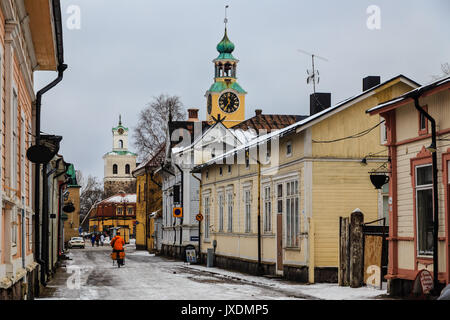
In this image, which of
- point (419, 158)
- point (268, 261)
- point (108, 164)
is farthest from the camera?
point (108, 164)

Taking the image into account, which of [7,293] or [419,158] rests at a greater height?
[419,158]

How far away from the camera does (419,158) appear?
17.0 meters

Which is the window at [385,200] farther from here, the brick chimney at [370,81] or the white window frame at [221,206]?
the white window frame at [221,206]

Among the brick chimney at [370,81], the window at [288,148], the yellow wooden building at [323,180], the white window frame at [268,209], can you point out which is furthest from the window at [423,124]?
the white window frame at [268,209]

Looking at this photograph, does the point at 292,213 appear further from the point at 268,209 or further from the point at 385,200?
the point at 385,200

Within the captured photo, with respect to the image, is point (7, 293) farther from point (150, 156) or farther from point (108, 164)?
point (108, 164)

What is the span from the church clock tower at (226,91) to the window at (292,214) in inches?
2789

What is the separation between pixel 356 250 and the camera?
20812mm

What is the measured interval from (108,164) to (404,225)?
150m

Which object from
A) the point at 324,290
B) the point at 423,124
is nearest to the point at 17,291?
the point at 423,124

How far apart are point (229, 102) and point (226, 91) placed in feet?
4.66
